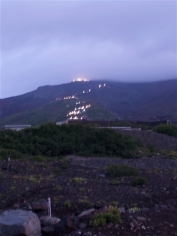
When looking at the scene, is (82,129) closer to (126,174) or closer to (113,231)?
(126,174)

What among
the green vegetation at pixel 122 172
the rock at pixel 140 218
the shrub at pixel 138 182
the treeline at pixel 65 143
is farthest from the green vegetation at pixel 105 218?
the treeline at pixel 65 143

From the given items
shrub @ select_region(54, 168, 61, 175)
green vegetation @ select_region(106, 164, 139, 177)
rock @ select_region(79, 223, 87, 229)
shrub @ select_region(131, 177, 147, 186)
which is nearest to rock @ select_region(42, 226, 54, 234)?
rock @ select_region(79, 223, 87, 229)

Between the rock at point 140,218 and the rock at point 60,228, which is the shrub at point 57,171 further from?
the rock at point 60,228

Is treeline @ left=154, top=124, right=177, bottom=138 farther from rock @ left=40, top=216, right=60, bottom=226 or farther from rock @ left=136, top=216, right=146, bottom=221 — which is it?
rock @ left=136, top=216, right=146, bottom=221

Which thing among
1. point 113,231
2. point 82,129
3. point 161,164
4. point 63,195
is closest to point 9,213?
point 113,231

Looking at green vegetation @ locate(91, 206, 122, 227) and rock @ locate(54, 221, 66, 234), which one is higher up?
A: green vegetation @ locate(91, 206, 122, 227)

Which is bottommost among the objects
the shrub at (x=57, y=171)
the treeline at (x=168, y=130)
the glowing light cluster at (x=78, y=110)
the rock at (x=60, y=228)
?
the treeline at (x=168, y=130)

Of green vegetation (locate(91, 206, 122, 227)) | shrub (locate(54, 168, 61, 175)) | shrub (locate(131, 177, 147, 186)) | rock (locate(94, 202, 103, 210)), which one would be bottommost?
shrub (locate(54, 168, 61, 175))
